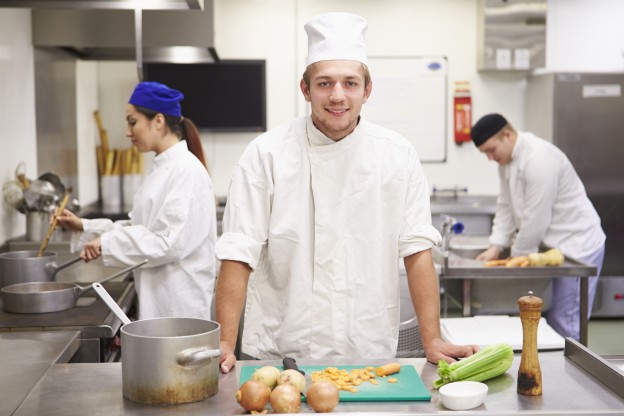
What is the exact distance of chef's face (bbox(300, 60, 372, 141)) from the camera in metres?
1.81

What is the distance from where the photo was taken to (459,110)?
604 centimetres

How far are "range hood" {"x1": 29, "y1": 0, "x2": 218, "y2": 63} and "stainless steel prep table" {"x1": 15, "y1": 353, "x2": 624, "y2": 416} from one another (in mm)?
2567

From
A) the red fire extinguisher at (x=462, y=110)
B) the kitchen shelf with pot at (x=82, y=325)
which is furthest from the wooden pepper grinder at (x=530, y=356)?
the red fire extinguisher at (x=462, y=110)

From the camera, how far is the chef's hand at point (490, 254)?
3.94m

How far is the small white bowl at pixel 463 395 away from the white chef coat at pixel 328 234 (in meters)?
0.54

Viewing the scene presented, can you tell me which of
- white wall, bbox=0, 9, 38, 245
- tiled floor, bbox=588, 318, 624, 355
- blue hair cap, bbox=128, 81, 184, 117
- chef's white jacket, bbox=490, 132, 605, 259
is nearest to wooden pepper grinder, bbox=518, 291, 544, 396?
blue hair cap, bbox=128, 81, 184, 117

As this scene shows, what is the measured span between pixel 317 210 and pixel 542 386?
709mm

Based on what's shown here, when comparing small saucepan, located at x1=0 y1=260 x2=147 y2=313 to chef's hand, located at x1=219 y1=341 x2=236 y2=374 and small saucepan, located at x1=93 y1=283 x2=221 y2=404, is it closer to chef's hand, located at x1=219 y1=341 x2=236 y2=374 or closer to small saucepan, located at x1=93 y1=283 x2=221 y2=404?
chef's hand, located at x1=219 y1=341 x2=236 y2=374

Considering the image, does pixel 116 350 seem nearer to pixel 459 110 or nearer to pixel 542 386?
pixel 542 386

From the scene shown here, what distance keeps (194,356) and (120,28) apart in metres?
3.02

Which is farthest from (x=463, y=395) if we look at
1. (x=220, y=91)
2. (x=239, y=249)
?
(x=220, y=91)

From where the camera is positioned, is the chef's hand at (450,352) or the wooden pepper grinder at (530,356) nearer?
the wooden pepper grinder at (530,356)

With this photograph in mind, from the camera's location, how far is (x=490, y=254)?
13.0 feet

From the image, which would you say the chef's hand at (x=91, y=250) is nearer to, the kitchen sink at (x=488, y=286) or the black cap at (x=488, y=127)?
the kitchen sink at (x=488, y=286)
